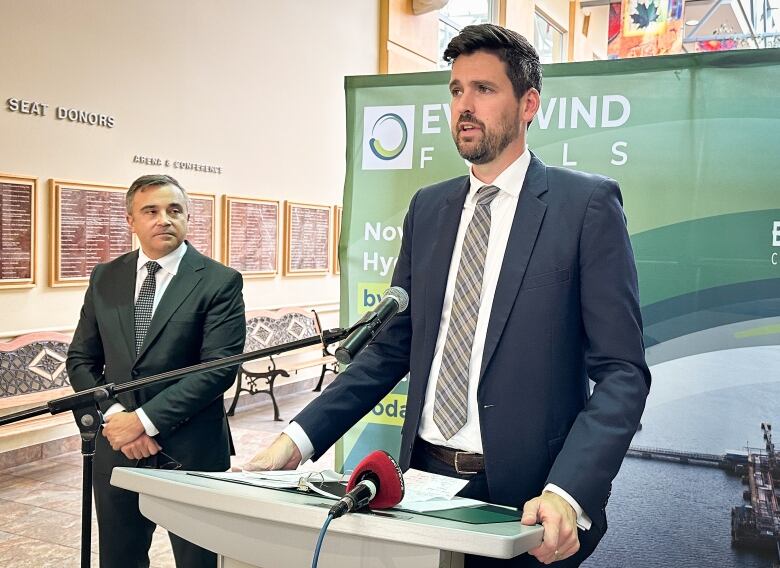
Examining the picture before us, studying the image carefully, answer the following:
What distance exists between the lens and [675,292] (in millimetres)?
2975

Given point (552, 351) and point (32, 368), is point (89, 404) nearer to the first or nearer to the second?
point (552, 351)

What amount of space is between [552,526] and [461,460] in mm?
443

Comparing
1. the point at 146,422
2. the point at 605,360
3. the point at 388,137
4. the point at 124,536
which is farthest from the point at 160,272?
the point at 605,360

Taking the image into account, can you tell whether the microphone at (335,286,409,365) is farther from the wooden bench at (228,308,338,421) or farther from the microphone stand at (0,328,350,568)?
the wooden bench at (228,308,338,421)

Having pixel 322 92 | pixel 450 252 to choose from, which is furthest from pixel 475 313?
pixel 322 92

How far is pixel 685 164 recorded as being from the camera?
2936mm

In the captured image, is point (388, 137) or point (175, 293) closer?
point (175, 293)

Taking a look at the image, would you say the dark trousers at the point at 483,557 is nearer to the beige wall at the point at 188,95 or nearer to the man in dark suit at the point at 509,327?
the man in dark suit at the point at 509,327

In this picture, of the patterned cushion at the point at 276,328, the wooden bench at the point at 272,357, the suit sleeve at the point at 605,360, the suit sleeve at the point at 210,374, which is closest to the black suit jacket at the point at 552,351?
the suit sleeve at the point at 605,360

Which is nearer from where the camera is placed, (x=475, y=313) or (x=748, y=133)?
(x=475, y=313)

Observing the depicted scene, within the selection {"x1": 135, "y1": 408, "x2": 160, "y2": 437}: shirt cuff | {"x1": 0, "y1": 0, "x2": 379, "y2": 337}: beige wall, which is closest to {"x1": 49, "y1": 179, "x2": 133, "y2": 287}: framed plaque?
{"x1": 0, "y1": 0, "x2": 379, "y2": 337}: beige wall

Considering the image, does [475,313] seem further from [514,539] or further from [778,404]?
[778,404]

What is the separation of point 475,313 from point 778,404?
1.69 m

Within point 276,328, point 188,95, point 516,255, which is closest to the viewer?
point 516,255
